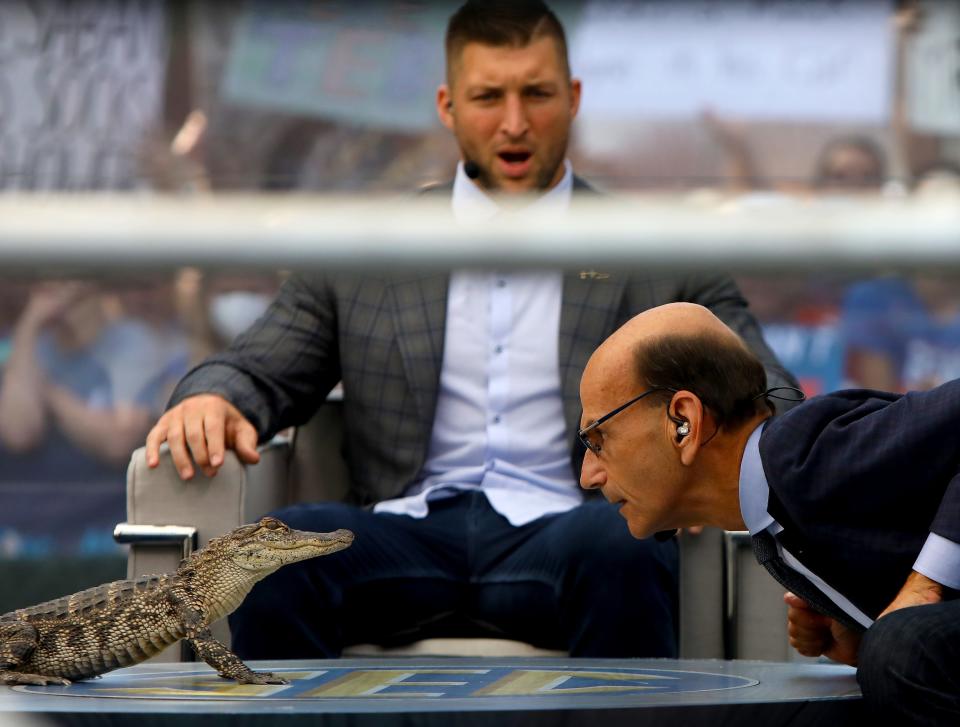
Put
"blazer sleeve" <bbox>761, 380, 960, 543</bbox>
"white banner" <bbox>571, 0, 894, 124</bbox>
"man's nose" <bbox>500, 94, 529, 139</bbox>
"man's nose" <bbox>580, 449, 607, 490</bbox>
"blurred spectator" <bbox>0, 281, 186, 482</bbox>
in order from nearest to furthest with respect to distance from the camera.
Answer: "blazer sleeve" <bbox>761, 380, 960, 543</bbox>, "man's nose" <bbox>580, 449, 607, 490</bbox>, "man's nose" <bbox>500, 94, 529, 139</bbox>, "white banner" <bbox>571, 0, 894, 124</bbox>, "blurred spectator" <bbox>0, 281, 186, 482</bbox>

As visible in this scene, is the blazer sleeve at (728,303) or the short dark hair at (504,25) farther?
the short dark hair at (504,25)

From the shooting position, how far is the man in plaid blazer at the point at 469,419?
263 cm

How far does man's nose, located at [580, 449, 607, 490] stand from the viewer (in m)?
2.26

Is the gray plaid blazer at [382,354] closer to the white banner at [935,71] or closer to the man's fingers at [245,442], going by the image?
the man's fingers at [245,442]

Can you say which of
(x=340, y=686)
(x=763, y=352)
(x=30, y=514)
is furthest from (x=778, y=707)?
(x=30, y=514)

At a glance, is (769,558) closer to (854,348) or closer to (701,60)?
(854,348)

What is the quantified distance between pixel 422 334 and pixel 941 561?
1.38 metres

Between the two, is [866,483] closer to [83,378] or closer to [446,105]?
[446,105]

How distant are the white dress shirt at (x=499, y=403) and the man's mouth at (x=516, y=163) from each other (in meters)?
0.07

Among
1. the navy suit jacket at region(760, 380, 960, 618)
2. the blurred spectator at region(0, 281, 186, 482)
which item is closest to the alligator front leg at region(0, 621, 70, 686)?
the navy suit jacket at region(760, 380, 960, 618)

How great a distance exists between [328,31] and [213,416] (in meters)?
3.40

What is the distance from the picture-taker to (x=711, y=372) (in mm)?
2148

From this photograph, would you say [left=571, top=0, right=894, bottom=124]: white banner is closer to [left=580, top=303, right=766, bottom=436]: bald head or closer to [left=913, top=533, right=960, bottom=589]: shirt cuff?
[left=580, top=303, right=766, bottom=436]: bald head

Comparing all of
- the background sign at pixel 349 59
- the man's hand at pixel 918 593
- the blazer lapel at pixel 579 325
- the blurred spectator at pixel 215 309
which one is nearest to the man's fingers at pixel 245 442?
the blazer lapel at pixel 579 325
